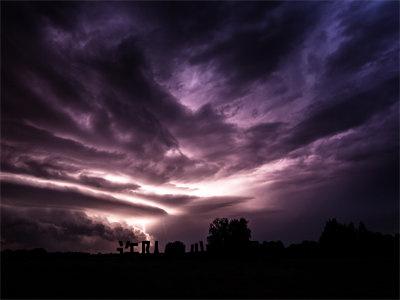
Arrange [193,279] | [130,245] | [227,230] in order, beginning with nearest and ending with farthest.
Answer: [193,279] → [130,245] → [227,230]

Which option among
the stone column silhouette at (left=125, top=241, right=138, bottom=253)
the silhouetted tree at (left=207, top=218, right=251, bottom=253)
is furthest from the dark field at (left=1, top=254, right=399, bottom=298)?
the silhouetted tree at (left=207, top=218, right=251, bottom=253)

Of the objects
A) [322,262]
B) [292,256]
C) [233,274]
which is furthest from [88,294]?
[292,256]

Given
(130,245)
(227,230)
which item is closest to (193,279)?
(130,245)

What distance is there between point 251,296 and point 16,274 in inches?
499

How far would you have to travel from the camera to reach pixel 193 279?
65.6ft

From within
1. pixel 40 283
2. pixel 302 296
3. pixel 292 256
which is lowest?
pixel 302 296

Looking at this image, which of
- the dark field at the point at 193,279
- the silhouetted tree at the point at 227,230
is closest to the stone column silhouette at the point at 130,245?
the dark field at the point at 193,279

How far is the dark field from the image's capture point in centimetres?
1680

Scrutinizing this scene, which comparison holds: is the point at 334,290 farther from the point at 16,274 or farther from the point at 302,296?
the point at 16,274

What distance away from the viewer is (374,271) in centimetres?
2395

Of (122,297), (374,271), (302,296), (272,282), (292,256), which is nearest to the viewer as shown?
(122,297)

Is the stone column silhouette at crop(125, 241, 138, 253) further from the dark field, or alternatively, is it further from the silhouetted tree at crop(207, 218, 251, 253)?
the silhouetted tree at crop(207, 218, 251, 253)

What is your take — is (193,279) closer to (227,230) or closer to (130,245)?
(130,245)

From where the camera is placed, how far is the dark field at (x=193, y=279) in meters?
16.8
